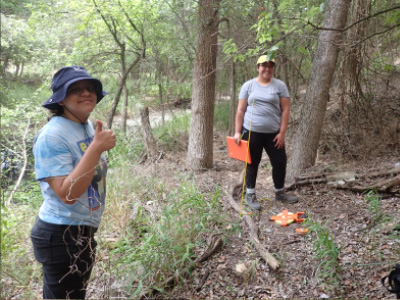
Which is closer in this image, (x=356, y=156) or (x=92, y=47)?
(x=356, y=156)

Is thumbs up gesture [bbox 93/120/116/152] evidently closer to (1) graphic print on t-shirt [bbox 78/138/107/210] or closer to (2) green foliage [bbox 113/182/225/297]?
(1) graphic print on t-shirt [bbox 78/138/107/210]

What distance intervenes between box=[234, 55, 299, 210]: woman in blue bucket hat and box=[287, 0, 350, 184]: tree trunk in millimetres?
649

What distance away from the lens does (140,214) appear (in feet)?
12.1

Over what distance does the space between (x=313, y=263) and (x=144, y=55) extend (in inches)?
230

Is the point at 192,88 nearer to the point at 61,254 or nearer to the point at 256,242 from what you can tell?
the point at 256,242

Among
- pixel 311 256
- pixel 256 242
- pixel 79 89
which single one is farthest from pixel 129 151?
pixel 79 89

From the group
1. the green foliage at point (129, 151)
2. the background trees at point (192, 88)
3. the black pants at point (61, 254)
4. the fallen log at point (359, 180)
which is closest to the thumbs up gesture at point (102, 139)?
the black pants at point (61, 254)

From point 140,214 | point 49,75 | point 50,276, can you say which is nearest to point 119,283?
point 50,276

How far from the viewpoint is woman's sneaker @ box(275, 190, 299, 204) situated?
3.70 meters

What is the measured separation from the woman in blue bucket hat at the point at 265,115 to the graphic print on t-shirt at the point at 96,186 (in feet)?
6.40

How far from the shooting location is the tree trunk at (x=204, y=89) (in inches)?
187

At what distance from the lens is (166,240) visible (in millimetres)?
2773

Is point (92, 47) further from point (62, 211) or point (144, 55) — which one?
point (62, 211)

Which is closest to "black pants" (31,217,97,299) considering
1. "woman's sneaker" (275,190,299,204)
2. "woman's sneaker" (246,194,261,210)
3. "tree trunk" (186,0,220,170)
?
"woman's sneaker" (246,194,261,210)
